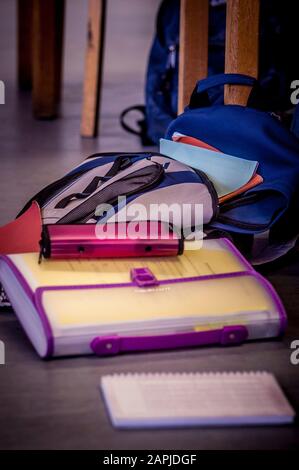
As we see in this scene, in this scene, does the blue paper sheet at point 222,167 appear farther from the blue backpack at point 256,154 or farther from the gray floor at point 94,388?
the gray floor at point 94,388

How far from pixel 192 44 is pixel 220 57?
42 centimetres

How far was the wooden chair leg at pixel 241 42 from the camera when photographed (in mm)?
2023

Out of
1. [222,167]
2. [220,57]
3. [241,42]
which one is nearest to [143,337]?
[222,167]

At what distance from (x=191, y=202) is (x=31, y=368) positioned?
0.51 metres

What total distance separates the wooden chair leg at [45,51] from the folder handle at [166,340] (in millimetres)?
1922

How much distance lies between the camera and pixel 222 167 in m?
1.84

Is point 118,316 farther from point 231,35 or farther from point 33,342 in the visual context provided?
point 231,35

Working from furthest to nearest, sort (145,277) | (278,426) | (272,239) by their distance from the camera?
(272,239)
(145,277)
(278,426)

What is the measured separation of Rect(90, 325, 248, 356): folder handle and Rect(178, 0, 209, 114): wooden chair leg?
105 cm

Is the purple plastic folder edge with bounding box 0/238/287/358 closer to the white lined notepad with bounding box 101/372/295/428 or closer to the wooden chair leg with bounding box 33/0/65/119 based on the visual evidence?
the white lined notepad with bounding box 101/372/295/428

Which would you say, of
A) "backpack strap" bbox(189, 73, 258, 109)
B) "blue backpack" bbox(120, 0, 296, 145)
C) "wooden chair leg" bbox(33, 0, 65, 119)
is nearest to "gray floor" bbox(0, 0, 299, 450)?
"backpack strap" bbox(189, 73, 258, 109)

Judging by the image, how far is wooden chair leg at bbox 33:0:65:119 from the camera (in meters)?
3.12
